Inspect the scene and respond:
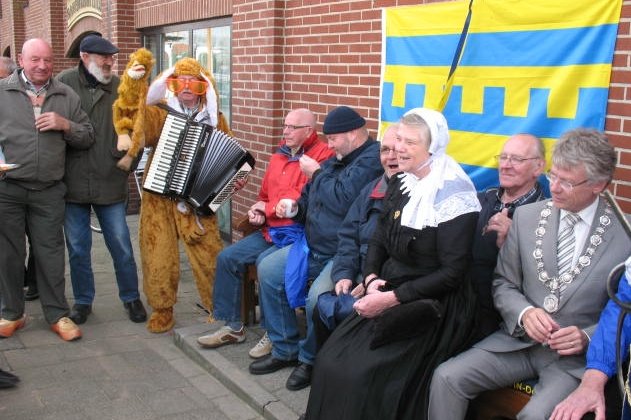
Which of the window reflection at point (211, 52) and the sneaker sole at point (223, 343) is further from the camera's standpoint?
the window reflection at point (211, 52)

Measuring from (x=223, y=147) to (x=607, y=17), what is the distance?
2.51 m

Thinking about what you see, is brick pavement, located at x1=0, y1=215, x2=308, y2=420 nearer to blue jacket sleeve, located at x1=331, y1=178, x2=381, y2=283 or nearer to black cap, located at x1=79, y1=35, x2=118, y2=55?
blue jacket sleeve, located at x1=331, y1=178, x2=381, y2=283

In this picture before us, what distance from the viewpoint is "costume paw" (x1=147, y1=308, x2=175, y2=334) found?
4973 millimetres

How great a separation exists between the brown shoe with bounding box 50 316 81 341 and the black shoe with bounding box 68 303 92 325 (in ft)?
0.73

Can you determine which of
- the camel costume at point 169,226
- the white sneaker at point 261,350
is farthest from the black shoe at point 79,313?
the white sneaker at point 261,350

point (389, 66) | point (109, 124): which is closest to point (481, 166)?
point (389, 66)

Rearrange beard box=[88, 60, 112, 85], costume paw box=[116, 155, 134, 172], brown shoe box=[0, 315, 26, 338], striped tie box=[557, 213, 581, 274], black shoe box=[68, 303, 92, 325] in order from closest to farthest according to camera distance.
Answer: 1. striped tie box=[557, 213, 581, 274]
2. brown shoe box=[0, 315, 26, 338]
3. costume paw box=[116, 155, 134, 172]
4. beard box=[88, 60, 112, 85]
5. black shoe box=[68, 303, 92, 325]

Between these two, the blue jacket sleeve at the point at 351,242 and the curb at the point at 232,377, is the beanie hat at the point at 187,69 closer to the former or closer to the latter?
the blue jacket sleeve at the point at 351,242

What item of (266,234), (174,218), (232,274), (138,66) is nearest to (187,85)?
(138,66)

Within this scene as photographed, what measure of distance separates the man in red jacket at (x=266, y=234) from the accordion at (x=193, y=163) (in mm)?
291

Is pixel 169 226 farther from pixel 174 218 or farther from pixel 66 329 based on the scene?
pixel 66 329

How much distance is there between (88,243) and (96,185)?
51 centimetres

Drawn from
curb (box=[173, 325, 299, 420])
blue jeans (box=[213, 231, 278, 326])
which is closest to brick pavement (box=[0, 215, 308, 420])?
curb (box=[173, 325, 299, 420])

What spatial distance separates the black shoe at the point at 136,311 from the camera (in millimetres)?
5188
